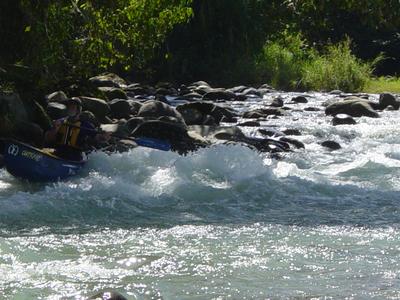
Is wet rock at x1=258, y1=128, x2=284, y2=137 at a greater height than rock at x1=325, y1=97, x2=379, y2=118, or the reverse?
Answer: wet rock at x1=258, y1=128, x2=284, y2=137

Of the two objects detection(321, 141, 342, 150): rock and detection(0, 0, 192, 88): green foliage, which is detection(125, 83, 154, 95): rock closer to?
detection(0, 0, 192, 88): green foliage

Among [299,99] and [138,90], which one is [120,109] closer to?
[138,90]

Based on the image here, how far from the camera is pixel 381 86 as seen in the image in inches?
936

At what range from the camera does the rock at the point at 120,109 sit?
15477 mm

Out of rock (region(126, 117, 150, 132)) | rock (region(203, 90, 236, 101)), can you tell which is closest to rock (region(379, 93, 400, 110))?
rock (region(203, 90, 236, 101))

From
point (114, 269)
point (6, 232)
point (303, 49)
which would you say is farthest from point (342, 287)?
point (303, 49)

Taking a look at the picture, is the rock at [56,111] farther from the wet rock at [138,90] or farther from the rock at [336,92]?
the rock at [336,92]

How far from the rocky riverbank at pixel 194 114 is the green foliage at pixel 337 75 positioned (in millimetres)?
1600

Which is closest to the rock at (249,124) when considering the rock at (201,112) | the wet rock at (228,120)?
the rock at (201,112)

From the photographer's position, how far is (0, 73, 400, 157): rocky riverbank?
1275cm

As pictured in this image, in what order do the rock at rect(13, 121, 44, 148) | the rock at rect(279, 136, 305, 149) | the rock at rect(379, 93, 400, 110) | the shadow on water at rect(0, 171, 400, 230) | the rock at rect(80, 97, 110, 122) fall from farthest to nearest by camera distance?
the rock at rect(379, 93, 400, 110) → the rock at rect(80, 97, 110, 122) → the rock at rect(279, 136, 305, 149) → the rock at rect(13, 121, 44, 148) → the shadow on water at rect(0, 171, 400, 230)

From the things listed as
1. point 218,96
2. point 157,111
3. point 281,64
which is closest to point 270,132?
point 157,111

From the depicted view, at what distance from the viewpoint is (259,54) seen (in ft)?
81.5

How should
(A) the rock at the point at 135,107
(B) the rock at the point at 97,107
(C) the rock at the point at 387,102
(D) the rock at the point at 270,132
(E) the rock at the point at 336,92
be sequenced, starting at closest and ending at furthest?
1. (D) the rock at the point at 270,132
2. (B) the rock at the point at 97,107
3. (A) the rock at the point at 135,107
4. (C) the rock at the point at 387,102
5. (E) the rock at the point at 336,92
